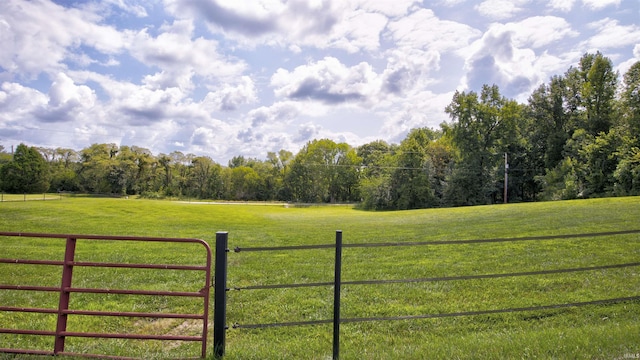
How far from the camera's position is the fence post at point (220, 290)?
3938 mm

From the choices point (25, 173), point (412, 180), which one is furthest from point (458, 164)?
point (25, 173)

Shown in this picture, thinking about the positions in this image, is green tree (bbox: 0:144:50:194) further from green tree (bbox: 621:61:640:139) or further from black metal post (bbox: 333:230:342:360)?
green tree (bbox: 621:61:640:139)

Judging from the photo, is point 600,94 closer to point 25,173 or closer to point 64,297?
point 64,297

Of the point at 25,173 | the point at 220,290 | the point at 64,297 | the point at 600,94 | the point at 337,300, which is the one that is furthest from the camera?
the point at 25,173

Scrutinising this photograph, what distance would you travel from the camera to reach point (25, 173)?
60250 mm

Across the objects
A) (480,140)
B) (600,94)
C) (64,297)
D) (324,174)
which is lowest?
(64,297)

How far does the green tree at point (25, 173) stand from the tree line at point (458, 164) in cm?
14

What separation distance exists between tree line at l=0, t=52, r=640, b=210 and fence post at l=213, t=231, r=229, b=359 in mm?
39407

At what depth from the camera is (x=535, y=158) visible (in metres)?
56.5

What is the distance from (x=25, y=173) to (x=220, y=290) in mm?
73386

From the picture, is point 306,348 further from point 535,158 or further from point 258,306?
point 535,158

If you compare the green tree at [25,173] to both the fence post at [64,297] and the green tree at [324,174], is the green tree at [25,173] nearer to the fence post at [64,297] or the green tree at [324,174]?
the green tree at [324,174]

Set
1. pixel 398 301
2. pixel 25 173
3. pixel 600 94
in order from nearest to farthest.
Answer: pixel 398 301
pixel 600 94
pixel 25 173

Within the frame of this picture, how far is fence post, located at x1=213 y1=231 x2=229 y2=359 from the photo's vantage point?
12.9ft
